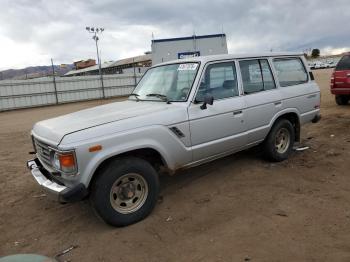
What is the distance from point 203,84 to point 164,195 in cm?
165

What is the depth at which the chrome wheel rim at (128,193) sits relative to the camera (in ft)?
14.1

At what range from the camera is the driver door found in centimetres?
495

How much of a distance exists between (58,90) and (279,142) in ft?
80.6

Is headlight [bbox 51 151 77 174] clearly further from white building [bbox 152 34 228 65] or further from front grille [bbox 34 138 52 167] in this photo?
white building [bbox 152 34 228 65]

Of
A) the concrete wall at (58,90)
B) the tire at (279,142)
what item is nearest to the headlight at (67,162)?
the tire at (279,142)

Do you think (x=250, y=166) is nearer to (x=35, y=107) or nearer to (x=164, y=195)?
(x=164, y=195)

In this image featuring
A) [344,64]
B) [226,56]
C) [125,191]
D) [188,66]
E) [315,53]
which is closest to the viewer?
[125,191]

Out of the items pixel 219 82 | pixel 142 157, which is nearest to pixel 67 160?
pixel 142 157

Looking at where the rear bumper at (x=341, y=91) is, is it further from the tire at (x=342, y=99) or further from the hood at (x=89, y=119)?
the hood at (x=89, y=119)

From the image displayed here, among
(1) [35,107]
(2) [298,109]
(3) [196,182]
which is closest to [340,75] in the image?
(2) [298,109]

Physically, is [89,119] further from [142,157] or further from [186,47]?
[186,47]

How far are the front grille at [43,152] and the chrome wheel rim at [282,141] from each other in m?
3.81

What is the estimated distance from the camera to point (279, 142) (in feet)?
21.3

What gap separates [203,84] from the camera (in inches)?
201
